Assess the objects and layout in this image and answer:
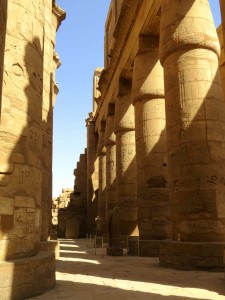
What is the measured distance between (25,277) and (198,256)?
3674mm

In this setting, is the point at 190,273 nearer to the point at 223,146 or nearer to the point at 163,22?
the point at 223,146

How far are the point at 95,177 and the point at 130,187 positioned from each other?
10.7 metres

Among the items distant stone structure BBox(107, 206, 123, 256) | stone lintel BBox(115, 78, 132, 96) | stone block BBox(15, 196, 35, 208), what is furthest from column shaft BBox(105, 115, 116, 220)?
stone block BBox(15, 196, 35, 208)

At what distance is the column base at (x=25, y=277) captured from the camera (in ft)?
12.2

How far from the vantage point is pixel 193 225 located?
6.61m

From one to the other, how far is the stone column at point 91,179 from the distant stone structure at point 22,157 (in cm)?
1858

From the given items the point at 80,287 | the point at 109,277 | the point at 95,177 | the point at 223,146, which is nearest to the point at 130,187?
the point at 223,146

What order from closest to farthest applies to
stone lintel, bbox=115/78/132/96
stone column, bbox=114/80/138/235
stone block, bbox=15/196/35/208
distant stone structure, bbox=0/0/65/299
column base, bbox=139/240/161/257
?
distant stone structure, bbox=0/0/65/299
stone block, bbox=15/196/35/208
column base, bbox=139/240/161/257
stone column, bbox=114/80/138/235
stone lintel, bbox=115/78/132/96

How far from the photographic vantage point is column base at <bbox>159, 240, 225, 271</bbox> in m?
6.17

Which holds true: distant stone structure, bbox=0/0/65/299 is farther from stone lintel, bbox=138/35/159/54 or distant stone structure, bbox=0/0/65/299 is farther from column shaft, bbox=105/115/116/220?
column shaft, bbox=105/115/116/220

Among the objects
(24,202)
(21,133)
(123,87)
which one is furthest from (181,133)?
(123,87)

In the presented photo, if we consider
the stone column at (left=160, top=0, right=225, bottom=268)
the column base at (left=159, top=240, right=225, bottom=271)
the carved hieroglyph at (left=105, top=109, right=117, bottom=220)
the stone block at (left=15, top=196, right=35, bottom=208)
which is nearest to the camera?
the stone block at (left=15, top=196, right=35, bottom=208)

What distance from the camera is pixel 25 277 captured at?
3939 millimetres

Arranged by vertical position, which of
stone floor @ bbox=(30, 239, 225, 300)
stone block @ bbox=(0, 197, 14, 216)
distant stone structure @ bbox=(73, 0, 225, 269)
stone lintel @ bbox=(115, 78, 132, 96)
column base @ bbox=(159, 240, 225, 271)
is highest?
stone lintel @ bbox=(115, 78, 132, 96)
